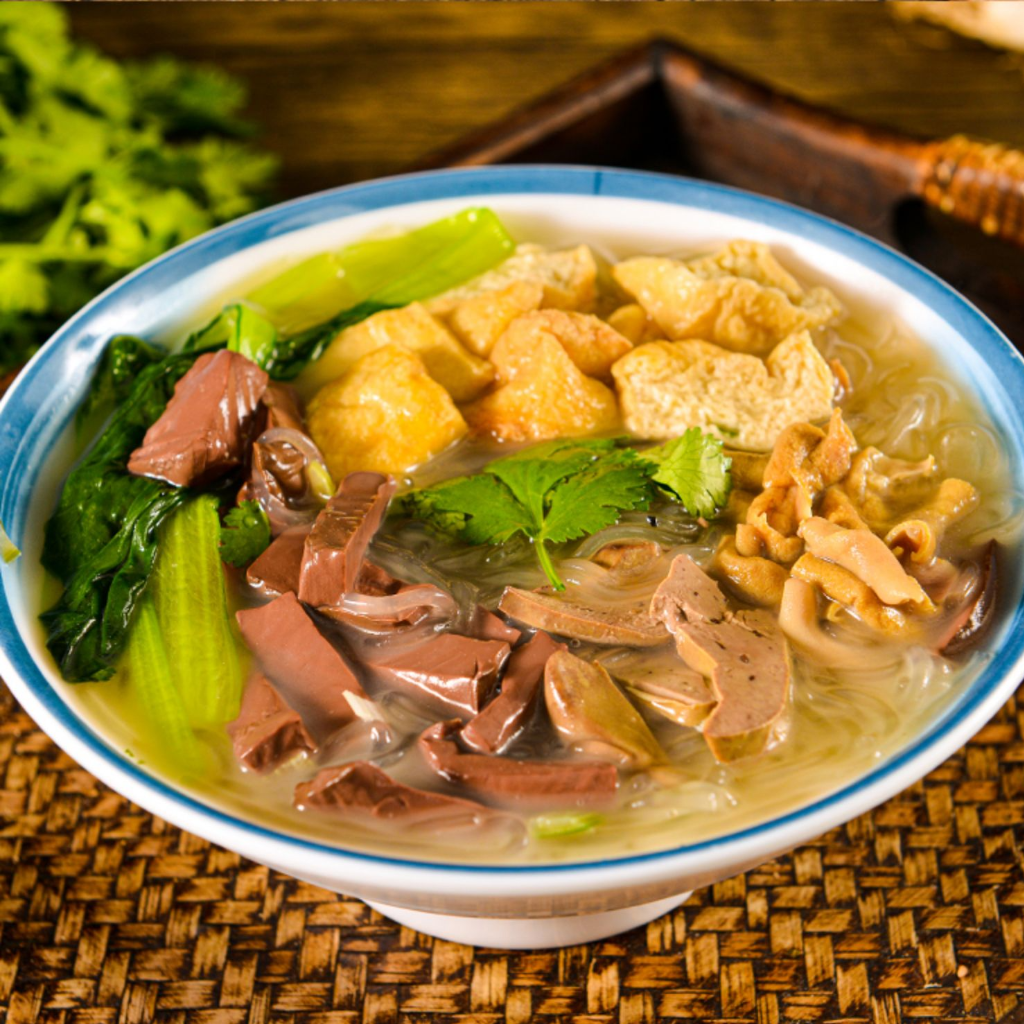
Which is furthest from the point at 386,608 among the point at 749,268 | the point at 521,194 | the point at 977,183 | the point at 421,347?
the point at 977,183

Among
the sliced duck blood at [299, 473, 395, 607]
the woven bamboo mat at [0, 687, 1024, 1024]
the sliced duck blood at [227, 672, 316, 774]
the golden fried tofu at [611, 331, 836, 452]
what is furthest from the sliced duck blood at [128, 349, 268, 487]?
the golden fried tofu at [611, 331, 836, 452]

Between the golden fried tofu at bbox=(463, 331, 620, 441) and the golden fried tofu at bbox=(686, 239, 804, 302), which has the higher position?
the golden fried tofu at bbox=(686, 239, 804, 302)

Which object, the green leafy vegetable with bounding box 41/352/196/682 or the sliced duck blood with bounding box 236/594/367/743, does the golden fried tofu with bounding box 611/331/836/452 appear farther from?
the green leafy vegetable with bounding box 41/352/196/682

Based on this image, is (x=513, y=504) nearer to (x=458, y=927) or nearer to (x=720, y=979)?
(x=458, y=927)

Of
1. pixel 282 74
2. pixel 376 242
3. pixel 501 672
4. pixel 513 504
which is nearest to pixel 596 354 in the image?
pixel 513 504

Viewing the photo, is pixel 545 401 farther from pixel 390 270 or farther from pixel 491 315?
pixel 390 270

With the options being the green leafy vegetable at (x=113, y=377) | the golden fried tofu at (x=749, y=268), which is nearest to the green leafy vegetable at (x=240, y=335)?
the green leafy vegetable at (x=113, y=377)
